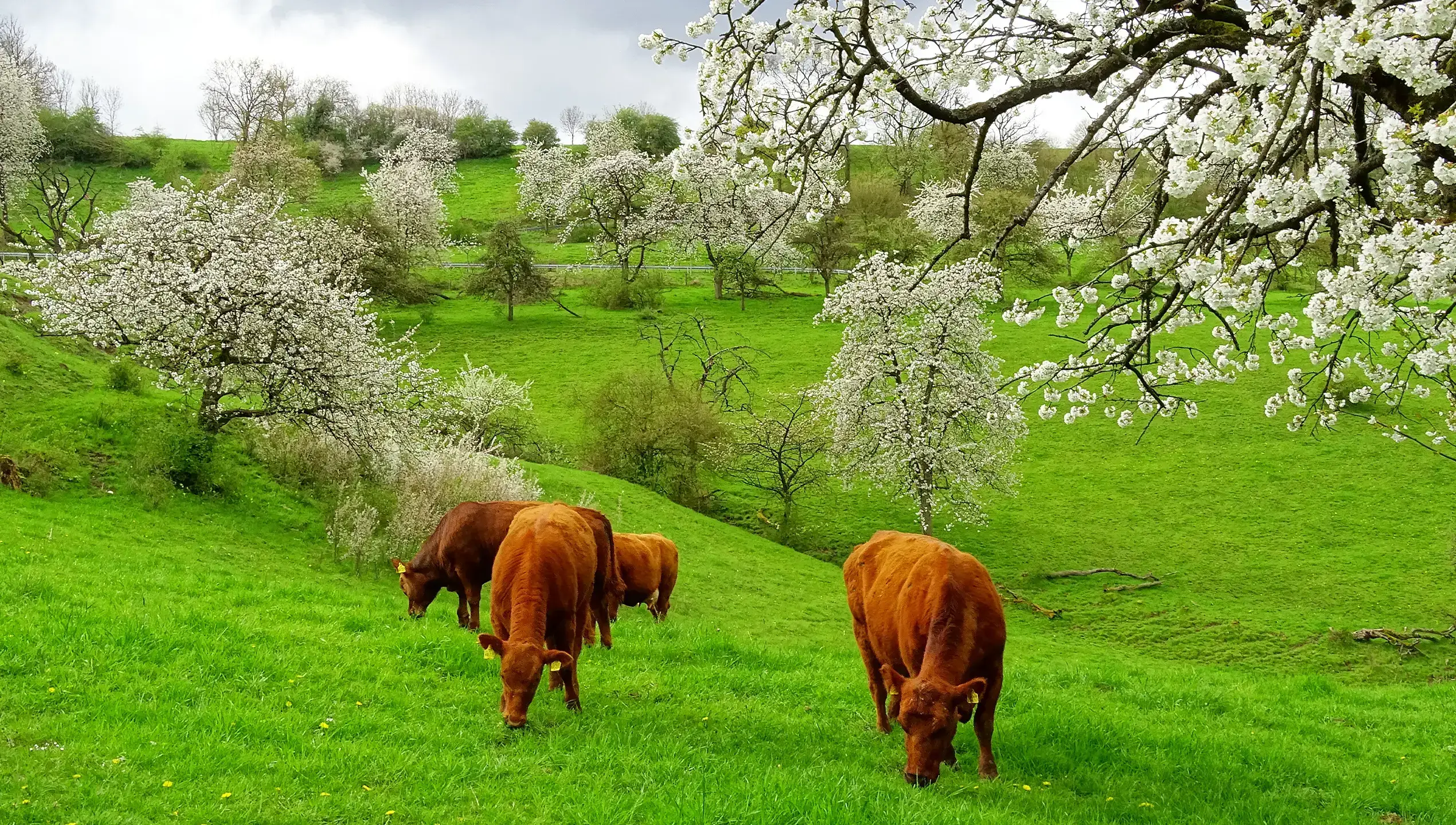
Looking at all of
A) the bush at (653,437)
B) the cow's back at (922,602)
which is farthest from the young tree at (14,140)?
the cow's back at (922,602)

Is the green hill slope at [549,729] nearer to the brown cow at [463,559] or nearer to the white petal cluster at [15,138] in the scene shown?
the brown cow at [463,559]

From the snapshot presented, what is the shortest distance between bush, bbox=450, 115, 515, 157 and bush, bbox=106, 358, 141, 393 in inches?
3543

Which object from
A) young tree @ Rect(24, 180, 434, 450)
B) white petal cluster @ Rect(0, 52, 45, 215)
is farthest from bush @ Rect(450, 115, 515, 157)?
young tree @ Rect(24, 180, 434, 450)

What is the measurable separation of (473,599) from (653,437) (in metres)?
20.6

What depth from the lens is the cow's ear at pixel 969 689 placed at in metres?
6.92

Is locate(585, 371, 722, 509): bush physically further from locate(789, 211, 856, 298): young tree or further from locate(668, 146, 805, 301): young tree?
locate(789, 211, 856, 298): young tree

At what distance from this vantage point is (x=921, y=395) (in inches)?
Answer: 1219

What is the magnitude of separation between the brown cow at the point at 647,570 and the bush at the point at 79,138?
282ft

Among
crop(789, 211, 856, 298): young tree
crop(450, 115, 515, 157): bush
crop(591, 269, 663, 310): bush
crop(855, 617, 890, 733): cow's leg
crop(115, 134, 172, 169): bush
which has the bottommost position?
crop(855, 617, 890, 733): cow's leg

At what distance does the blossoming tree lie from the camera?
5.48 meters

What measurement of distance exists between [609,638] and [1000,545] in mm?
23082

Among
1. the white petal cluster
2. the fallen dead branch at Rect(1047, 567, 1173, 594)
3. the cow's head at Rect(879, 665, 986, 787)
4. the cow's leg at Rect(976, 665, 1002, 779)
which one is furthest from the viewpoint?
the white petal cluster

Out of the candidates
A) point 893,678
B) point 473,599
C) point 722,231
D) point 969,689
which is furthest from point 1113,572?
point 722,231

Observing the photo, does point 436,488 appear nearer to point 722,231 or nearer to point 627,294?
point 627,294
